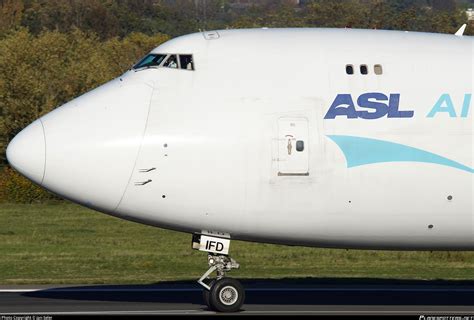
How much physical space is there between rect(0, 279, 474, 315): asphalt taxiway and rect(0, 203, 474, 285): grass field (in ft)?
6.41

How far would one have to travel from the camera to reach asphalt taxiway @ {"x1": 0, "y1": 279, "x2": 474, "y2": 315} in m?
25.4

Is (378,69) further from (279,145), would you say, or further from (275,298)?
(275,298)

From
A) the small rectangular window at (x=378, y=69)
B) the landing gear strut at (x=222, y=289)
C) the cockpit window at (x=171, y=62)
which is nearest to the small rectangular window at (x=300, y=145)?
the small rectangular window at (x=378, y=69)

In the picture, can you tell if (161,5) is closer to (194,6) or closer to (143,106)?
(194,6)

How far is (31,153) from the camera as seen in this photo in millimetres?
22906

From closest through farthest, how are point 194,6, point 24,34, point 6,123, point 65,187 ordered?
point 65,187, point 6,123, point 24,34, point 194,6

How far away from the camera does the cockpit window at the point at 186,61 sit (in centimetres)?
2394

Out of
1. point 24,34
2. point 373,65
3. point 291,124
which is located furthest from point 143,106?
point 24,34

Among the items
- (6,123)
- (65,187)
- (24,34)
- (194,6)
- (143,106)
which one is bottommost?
(65,187)

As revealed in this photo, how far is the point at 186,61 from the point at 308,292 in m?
7.31

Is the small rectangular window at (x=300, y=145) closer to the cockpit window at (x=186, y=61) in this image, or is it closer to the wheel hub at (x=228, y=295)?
the cockpit window at (x=186, y=61)

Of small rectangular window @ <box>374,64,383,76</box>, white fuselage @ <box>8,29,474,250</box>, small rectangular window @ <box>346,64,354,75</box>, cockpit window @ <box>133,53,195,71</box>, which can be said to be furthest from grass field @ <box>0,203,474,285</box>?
small rectangular window @ <box>374,64,383,76</box>

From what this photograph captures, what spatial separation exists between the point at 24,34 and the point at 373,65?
62.4 meters

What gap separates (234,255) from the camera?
3884 cm
